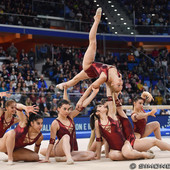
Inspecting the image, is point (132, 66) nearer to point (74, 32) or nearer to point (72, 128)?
point (74, 32)

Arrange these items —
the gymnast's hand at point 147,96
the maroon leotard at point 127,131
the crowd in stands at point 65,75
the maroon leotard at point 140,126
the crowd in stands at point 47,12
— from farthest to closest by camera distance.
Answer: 1. the crowd in stands at point 47,12
2. the crowd in stands at point 65,75
3. the maroon leotard at point 140,126
4. the gymnast's hand at point 147,96
5. the maroon leotard at point 127,131

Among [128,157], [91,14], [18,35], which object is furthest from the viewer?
[91,14]

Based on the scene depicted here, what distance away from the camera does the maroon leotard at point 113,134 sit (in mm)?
5445

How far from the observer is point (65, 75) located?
15016mm

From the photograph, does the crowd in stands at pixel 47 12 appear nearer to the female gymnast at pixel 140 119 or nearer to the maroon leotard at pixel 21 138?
the female gymnast at pixel 140 119

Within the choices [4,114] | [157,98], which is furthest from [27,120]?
[157,98]

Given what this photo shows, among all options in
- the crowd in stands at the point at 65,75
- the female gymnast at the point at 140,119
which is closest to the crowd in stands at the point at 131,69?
the crowd in stands at the point at 65,75

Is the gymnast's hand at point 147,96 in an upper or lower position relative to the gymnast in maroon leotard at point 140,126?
upper

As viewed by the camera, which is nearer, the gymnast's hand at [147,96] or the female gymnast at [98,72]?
the female gymnast at [98,72]

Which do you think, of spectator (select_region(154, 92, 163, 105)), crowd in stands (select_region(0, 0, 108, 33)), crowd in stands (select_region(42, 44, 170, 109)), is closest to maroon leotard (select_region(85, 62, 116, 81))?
crowd in stands (select_region(42, 44, 170, 109))

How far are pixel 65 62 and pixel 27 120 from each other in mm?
10639

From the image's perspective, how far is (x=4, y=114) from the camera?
241 inches

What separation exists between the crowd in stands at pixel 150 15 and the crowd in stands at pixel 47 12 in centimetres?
257

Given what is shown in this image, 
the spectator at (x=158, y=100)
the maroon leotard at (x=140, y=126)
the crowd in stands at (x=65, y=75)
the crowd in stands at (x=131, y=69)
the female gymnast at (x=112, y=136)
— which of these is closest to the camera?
the female gymnast at (x=112, y=136)
